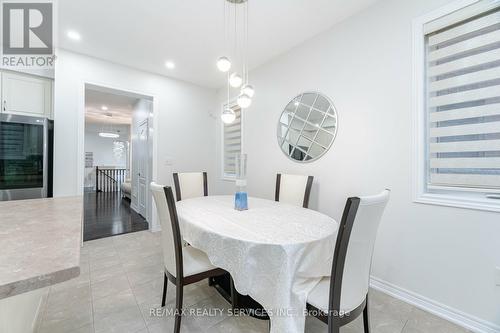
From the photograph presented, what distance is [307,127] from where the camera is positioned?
2.65 m

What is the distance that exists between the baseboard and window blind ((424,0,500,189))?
929mm

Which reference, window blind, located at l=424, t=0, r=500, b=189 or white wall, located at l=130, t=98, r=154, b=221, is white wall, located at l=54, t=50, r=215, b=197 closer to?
white wall, located at l=130, t=98, r=154, b=221

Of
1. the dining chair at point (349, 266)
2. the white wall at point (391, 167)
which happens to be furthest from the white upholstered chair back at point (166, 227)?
the white wall at point (391, 167)

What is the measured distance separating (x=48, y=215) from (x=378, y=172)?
2.45m

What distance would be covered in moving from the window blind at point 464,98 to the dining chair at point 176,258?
195 centimetres

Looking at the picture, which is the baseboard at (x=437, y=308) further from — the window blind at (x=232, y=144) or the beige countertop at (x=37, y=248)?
the window blind at (x=232, y=144)

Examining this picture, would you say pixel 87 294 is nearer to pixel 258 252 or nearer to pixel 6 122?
pixel 258 252

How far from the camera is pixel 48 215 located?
3.68ft

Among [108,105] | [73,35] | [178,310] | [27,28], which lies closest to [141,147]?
[108,105]

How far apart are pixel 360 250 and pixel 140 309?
1.73 m

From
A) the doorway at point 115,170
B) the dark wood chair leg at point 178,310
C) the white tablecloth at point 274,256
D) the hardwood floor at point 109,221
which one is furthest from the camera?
the doorway at point 115,170

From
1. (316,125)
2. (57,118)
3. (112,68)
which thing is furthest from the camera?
(112,68)

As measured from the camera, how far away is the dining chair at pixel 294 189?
2357mm

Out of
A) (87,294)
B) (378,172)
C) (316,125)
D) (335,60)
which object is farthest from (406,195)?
(87,294)
